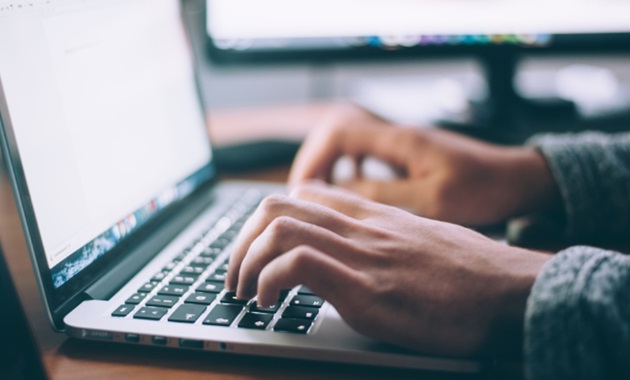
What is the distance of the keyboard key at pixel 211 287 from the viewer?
46 cm

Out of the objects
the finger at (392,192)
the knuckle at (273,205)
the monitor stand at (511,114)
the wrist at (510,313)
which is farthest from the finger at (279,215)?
the monitor stand at (511,114)

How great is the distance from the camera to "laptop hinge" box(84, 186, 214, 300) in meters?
0.46

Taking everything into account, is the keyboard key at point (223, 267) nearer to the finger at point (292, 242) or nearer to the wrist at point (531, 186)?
the finger at point (292, 242)

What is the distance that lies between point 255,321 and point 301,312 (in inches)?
1.3

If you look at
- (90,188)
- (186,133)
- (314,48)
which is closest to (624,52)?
(314,48)

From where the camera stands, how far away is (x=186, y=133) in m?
0.68

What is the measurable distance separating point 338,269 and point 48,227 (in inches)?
8.0

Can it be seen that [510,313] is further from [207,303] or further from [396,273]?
[207,303]

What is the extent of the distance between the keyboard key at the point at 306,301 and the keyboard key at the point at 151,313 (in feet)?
0.29

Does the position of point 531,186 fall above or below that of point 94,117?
below

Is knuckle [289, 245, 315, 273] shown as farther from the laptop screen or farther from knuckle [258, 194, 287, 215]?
→ the laptop screen

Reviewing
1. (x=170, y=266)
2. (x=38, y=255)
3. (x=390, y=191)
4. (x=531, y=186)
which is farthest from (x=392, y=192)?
(x=38, y=255)

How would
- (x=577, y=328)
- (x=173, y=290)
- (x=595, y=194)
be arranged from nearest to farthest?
(x=577, y=328), (x=173, y=290), (x=595, y=194)

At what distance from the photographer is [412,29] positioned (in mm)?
880
